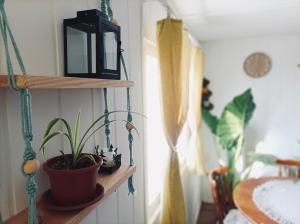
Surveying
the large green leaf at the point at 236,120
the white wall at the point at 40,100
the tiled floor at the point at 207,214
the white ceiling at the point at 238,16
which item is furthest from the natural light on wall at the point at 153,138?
the tiled floor at the point at 207,214

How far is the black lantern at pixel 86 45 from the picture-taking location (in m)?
0.74

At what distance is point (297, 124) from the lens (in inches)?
122

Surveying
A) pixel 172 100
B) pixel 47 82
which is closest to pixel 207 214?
pixel 172 100

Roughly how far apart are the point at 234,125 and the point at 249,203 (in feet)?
4.29

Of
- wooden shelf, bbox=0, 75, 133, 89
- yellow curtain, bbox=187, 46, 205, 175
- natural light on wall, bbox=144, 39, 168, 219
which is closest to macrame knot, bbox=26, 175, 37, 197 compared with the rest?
wooden shelf, bbox=0, 75, 133, 89

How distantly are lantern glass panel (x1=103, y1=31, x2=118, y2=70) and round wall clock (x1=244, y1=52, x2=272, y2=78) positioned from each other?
2.82m

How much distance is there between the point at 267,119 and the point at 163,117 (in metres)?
2.18

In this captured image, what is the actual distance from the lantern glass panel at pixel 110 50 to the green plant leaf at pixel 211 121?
2.56m

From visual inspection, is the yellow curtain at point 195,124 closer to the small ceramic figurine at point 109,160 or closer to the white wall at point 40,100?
the white wall at point 40,100

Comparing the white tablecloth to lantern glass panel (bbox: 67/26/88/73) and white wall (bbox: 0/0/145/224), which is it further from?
lantern glass panel (bbox: 67/26/88/73)

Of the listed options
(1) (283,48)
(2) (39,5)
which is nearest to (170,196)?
(2) (39,5)

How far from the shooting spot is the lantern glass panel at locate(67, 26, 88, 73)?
2.53 feet

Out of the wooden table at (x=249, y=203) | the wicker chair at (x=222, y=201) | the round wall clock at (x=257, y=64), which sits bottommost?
the wicker chair at (x=222, y=201)

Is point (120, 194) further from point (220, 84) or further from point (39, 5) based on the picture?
point (220, 84)
